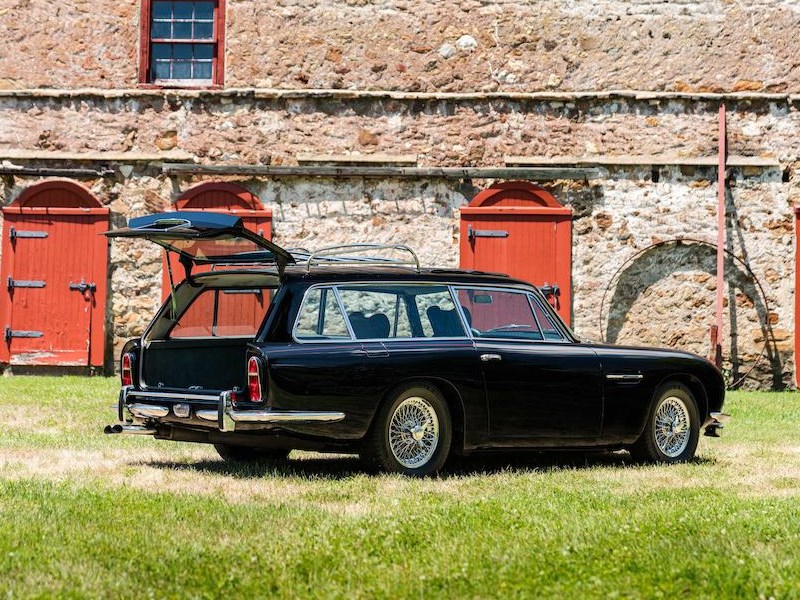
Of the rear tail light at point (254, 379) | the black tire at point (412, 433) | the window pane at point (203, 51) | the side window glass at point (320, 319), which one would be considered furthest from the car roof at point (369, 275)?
the window pane at point (203, 51)

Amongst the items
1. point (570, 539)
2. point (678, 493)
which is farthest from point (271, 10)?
point (570, 539)

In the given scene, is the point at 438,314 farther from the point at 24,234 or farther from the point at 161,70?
the point at 161,70

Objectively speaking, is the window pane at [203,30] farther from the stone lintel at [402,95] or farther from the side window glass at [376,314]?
the side window glass at [376,314]

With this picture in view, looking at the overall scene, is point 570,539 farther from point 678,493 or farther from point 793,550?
point 678,493

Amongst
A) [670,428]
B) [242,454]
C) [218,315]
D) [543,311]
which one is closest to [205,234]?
[218,315]

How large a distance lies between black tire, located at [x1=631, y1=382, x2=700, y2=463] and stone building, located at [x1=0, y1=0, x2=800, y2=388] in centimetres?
773

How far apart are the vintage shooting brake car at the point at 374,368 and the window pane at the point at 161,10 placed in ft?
32.2

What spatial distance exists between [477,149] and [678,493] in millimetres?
10378

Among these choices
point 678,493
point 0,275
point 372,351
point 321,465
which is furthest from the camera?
point 0,275

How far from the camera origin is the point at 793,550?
5176 mm

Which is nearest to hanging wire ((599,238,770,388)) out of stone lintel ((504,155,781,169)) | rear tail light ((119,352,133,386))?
stone lintel ((504,155,781,169))

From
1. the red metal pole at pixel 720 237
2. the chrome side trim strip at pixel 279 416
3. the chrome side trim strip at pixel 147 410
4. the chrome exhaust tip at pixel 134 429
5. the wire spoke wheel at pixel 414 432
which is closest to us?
the chrome side trim strip at pixel 279 416

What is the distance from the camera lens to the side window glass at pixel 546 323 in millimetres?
8359

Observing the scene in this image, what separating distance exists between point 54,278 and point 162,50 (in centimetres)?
358
